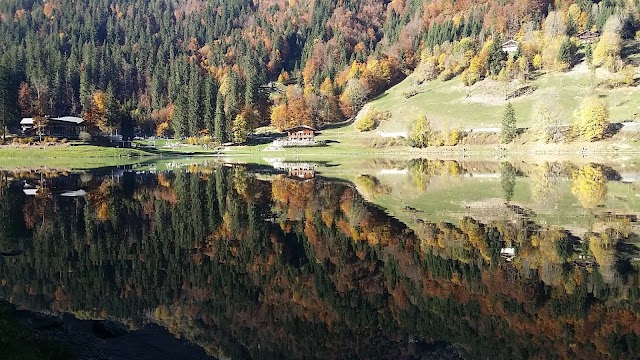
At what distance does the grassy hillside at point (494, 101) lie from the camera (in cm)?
11700

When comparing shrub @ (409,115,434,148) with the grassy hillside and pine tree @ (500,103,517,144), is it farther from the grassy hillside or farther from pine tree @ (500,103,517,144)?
pine tree @ (500,103,517,144)

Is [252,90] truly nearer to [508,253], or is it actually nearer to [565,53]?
[565,53]

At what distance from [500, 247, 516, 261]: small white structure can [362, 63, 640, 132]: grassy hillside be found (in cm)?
10093

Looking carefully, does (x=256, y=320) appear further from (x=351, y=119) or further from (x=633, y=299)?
(x=351, y=119)

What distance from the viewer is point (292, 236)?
2666cm

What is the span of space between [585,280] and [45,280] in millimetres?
21358

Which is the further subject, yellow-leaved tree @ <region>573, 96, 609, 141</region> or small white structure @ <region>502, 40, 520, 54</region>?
small white structure @ <region>502, 40, 520, 54</region>

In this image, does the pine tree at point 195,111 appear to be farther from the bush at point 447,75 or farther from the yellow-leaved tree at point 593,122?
the yellow-leaved tree at point 593,122

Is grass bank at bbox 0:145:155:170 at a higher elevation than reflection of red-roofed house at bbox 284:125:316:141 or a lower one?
lower

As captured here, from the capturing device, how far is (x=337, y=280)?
19.0 meters

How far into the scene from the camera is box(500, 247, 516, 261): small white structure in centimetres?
2107

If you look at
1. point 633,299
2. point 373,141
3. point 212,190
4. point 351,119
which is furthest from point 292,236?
point 351,119

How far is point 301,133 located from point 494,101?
6000cm

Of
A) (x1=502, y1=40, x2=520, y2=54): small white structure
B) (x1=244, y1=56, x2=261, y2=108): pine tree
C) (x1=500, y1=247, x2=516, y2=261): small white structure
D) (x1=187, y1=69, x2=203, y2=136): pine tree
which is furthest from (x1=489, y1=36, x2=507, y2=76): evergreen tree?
(x1=500, y1=247, x2=516, y2=261): small white structure
